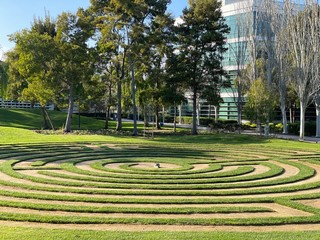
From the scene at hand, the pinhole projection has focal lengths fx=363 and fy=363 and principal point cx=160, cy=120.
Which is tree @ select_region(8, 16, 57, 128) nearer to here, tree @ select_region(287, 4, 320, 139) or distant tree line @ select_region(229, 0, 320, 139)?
distant tree line @ select_region(229, 0, 320, 139)

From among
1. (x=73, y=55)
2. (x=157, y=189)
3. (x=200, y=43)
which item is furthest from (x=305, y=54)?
(x=157, y=189)

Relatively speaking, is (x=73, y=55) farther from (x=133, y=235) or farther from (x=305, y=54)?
(x=133, y=235)

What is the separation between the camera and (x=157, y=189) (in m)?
13.0

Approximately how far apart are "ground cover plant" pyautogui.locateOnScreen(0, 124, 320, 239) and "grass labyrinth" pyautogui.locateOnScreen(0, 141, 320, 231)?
0.10ft

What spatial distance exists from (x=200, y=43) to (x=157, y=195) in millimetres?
29296

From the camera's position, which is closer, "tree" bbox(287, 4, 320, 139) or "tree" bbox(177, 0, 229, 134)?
"tree" bbox(287, 4, 320, 139)

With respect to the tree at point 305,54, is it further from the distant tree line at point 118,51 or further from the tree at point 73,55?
the tree at point 73,55

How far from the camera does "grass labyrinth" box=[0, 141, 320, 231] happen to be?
31.0 ft

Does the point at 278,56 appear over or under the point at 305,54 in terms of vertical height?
over

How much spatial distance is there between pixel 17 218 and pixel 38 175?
20.5 ft

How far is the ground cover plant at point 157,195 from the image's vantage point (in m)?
8.68

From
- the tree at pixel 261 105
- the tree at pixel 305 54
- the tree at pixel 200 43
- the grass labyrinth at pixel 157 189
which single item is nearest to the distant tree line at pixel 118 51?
the tree at pixel 200 43

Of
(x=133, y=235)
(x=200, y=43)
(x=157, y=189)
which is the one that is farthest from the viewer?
(x=200, y=43)

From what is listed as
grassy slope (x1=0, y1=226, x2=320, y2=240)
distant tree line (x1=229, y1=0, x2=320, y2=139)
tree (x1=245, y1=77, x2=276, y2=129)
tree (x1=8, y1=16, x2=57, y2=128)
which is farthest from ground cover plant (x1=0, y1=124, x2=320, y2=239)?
tree (x1=8, y1=16, x2=57, y2=128)
